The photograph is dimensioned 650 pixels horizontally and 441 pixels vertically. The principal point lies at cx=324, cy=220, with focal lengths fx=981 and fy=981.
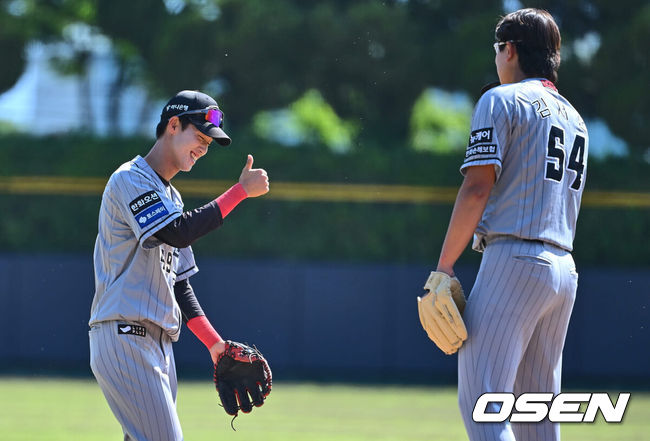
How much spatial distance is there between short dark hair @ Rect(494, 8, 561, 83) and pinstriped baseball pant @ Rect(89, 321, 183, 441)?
1.61 meters

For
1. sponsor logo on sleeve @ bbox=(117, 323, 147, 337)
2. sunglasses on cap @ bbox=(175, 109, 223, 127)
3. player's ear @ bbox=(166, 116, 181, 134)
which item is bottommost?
sponsor logo on sleeve @ bbox=(117, 323, 147, 337)

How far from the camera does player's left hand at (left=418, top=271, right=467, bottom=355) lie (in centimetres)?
323

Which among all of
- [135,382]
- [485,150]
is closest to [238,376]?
[135,382]

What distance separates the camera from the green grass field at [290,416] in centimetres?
667

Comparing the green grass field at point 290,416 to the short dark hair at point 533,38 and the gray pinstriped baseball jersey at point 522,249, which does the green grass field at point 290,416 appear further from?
the short dark hair at point 533,38

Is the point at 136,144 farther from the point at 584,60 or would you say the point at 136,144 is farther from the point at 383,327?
the point at 584,60

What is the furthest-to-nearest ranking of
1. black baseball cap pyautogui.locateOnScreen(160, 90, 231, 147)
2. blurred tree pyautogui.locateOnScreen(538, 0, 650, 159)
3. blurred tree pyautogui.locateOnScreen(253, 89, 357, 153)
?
blurred tree pyautogui.locateOnScreen(253, 89, 357, 153), blurred tree pyautogui.locateOnScreen(538, 0, 650, 159), black baseball cap pyautogui.locateOnScreen(160, 90, 231, 147)

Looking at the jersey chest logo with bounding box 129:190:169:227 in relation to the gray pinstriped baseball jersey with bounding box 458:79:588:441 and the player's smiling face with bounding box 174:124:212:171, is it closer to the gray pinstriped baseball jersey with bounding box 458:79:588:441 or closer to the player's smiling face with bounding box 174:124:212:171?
the player's smiling face with bounding box 174:124:212:171

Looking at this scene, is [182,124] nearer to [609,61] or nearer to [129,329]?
[129,329]

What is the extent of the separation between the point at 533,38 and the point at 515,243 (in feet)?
2.38

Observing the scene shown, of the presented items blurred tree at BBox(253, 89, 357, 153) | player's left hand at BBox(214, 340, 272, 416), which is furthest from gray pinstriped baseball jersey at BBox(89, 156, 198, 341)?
blurred tree at BBox(253, 89, 357, 153)

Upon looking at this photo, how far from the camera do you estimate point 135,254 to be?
3408mm

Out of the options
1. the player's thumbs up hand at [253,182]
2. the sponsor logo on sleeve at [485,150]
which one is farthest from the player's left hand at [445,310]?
the player's thumbs up hand at [253,182]

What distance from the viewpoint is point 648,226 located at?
1138cm
